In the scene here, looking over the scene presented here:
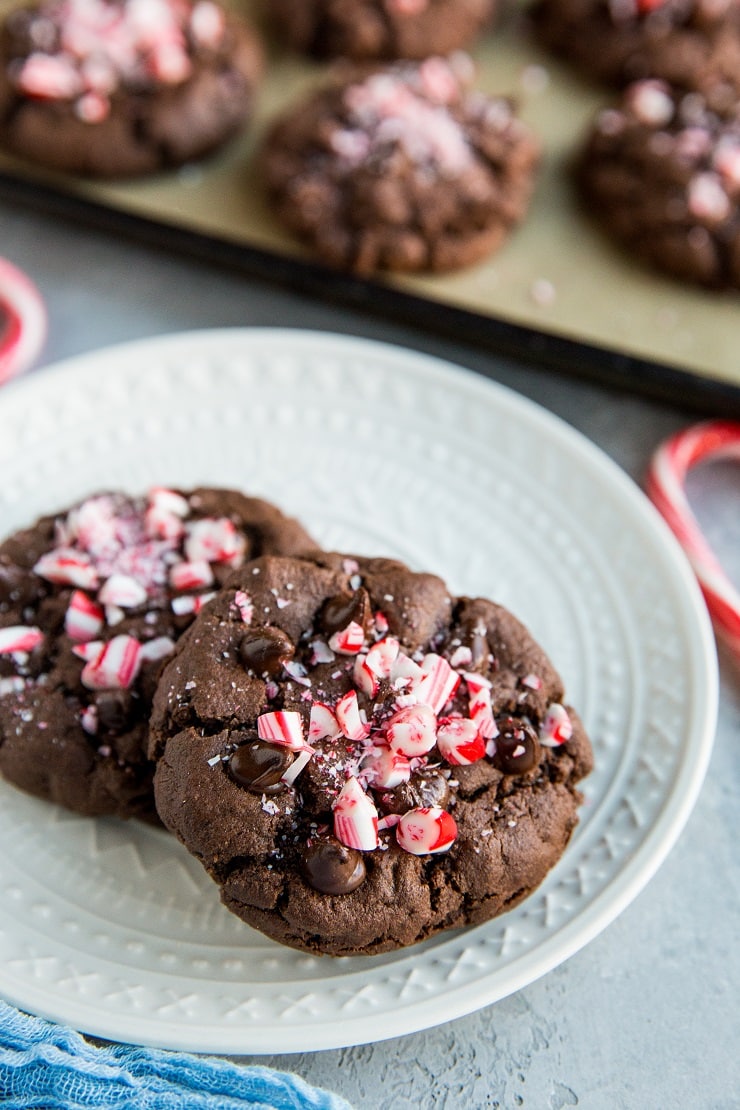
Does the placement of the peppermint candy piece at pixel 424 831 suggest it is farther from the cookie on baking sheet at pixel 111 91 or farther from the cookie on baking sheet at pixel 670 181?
the cookie on baking sheet at pixel 111 91

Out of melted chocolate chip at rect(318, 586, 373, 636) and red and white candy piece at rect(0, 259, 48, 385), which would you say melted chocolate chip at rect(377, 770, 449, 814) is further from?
red and white candy piece at rect(0, 259, 48, 385)

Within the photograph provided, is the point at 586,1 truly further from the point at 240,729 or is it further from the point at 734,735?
the point at 240,729

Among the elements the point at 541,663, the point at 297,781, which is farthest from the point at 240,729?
the point at 541,663

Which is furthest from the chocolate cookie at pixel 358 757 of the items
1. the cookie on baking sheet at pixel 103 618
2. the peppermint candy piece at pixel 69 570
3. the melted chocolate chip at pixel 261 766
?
the peppermint candy piece at pixel 69 570

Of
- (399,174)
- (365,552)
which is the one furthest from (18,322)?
(365,552)

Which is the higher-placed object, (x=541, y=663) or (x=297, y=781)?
(x=541, y=663)

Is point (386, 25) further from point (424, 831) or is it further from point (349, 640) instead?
point (424, 831)

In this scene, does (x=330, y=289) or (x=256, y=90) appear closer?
(x=330, y=289)
